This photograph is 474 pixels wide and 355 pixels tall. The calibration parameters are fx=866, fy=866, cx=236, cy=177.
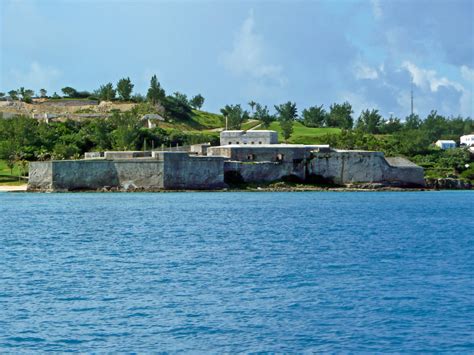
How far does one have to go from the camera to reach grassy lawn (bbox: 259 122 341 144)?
10431 cm

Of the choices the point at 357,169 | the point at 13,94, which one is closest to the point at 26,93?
the point at 13,94

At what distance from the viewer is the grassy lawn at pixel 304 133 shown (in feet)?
342

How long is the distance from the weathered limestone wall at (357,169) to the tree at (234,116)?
35560 mm

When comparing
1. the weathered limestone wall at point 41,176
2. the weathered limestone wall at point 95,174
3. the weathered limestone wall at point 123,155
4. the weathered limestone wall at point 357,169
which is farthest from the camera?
the weathered limestone wall at point 357,169

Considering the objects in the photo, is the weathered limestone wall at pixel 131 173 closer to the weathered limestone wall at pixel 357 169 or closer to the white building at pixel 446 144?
the weathered limestone wall at pixel 357 169

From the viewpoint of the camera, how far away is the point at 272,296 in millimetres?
22969

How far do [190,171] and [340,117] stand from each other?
205 feet

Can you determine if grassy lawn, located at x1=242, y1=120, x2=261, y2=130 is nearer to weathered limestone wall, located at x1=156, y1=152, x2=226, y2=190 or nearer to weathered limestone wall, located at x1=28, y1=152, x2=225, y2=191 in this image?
weathered limestone wall, located at x1=156, y1=152, x2=226, y2=190

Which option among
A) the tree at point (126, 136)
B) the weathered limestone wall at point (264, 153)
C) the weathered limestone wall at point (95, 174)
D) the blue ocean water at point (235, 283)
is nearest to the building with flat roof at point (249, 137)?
the weathered limestone wall at point (264, 153)

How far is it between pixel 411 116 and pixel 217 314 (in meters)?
121

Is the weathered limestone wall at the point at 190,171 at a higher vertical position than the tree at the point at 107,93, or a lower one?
lower

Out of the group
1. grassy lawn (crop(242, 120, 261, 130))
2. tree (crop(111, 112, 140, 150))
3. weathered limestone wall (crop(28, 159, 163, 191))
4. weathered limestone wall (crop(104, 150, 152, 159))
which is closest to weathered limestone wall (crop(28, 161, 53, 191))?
weathered limestone wall (crop(28, 159, 163, 191))

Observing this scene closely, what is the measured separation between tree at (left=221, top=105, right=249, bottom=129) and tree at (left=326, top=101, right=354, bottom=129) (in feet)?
46.7

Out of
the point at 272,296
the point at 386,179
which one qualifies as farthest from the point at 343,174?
the point at 272,296
